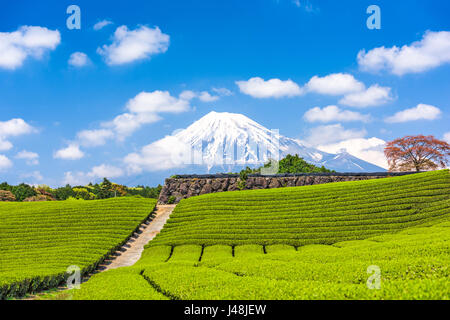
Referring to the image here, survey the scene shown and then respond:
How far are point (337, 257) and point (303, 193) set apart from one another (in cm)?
1759

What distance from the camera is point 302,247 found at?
23.8 meters

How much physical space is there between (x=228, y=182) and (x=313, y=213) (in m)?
17.1

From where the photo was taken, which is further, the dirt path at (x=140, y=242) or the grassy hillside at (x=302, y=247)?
the dirt path at (x=140, y=242)

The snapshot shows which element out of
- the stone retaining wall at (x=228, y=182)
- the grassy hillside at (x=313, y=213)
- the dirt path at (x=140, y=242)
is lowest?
the dirt path at (x=140, y=242)

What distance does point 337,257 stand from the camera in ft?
50.2

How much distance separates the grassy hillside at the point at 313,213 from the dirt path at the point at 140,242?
152 centimetres

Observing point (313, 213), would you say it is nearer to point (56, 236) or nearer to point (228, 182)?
point (228, 182)

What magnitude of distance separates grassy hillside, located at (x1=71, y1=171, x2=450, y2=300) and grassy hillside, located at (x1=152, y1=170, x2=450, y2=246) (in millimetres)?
78

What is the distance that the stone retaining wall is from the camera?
42.9m

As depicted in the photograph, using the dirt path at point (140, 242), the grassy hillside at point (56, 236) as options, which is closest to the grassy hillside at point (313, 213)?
the dirt path at point (140, 242)

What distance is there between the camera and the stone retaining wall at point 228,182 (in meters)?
42.9

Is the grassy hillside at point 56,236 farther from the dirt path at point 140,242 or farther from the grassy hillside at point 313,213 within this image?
the grassy hillside at point 313,213

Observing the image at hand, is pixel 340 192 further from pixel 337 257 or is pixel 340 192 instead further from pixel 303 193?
pixel 337 257

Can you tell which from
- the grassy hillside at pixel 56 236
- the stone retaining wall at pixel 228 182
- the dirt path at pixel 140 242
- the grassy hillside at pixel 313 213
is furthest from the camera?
the stone retaining wall at pixel 228 182
